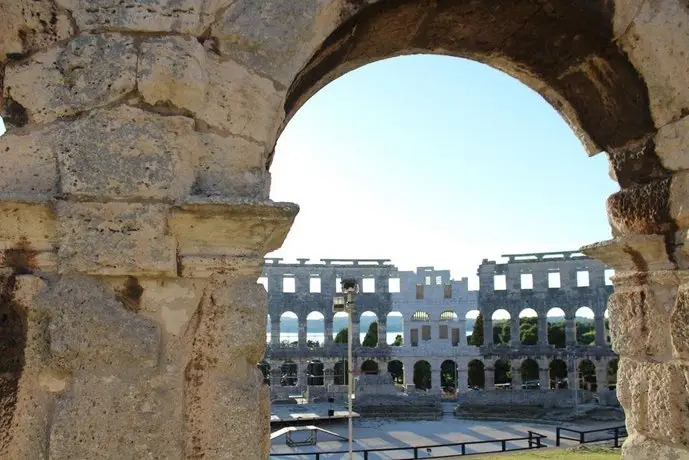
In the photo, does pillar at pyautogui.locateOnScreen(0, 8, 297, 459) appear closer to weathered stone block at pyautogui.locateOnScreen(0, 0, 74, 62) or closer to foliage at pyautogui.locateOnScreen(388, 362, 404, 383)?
weathered stone block at pyautogui.locateOnScreen(0, 0, 74, 62)

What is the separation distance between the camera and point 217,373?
2.19m

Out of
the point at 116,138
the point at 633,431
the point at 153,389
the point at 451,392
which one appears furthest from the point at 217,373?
→ the point at 451,392

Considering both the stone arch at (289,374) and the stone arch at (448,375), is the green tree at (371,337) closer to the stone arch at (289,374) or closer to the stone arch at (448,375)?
the stone arch at (448,375)

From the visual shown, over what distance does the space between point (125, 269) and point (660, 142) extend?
2.53 metres

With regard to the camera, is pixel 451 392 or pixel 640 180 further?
pixel 451 392

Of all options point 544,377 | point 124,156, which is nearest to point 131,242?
point 124,156

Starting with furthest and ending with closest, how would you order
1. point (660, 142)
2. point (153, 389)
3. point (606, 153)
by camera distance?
1. point (606, 153)
2. point (660, 142)
3. point (153, 389)

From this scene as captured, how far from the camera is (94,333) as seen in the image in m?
2.10

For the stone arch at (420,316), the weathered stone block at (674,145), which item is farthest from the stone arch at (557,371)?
the weathered stone block at (674,145)

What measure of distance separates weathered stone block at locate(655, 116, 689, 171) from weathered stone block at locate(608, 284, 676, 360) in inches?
23.6

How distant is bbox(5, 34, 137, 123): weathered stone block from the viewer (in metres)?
2.20

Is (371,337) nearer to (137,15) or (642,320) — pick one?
(642,320)

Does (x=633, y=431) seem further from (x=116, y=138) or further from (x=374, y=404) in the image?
(x=374, y=404)

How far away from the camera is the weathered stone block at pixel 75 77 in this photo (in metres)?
2.20
